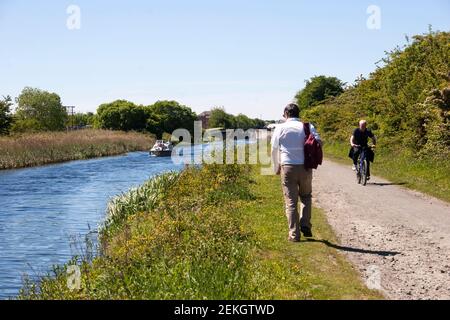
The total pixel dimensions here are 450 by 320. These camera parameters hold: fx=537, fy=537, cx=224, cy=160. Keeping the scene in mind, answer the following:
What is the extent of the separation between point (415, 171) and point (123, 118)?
98.8 meters

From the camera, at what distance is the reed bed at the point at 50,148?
38031 mm

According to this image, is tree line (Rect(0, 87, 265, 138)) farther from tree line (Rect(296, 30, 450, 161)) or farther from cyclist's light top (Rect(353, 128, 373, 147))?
cyclist's light top (Rect(353, 128, 373, 147))

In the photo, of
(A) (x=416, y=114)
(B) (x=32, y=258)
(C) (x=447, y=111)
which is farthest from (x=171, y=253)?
(A) (x=416, y=114)

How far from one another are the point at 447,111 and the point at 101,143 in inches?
1779

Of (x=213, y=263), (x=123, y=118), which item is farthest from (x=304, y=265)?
(x=123, y=118)

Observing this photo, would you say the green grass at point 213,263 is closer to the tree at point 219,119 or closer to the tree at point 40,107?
the tree at point 40,107

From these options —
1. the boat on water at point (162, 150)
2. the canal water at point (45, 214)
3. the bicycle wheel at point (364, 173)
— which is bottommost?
the canal water at point (45, 214)

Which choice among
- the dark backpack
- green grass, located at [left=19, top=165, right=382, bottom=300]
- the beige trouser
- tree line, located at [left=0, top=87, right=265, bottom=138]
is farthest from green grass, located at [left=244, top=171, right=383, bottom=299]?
tree line, located at [left=0, top=87, right=265, bottom=138]

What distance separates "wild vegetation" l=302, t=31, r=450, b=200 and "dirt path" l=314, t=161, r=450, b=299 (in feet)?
6.33

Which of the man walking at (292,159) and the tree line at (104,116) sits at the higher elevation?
the tree line at (104,116)

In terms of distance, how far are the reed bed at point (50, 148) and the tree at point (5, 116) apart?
6.70ft

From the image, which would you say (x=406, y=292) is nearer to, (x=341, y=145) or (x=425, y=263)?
(x=425, y=263)

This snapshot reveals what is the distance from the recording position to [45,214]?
1833 centimetres

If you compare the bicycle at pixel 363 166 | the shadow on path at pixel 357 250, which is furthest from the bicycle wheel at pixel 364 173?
the shadow on path at pixel 357 250
